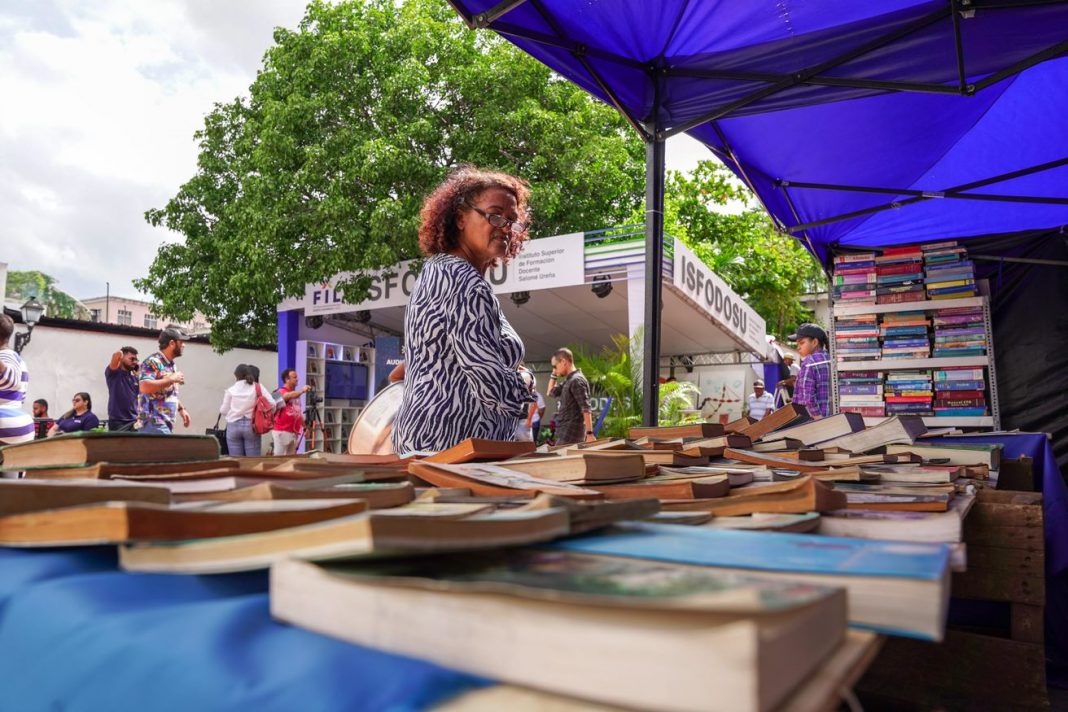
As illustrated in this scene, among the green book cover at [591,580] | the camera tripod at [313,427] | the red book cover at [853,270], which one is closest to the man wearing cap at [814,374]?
the red book cover at [853,270]

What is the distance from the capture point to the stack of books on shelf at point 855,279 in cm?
582

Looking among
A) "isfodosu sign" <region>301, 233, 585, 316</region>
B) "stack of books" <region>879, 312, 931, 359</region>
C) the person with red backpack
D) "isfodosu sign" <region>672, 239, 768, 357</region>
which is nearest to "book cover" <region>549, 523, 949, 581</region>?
"stack of books" <region>879, 312, 931, 359</region>

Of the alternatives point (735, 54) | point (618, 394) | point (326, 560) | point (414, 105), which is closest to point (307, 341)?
point (414, 105)

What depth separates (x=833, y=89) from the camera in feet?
12.0

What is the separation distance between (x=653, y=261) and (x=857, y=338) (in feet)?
8.76

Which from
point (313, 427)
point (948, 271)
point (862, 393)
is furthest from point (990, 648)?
point (313, 427)

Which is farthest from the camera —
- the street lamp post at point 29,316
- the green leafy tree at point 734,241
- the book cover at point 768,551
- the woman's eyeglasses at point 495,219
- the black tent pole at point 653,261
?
the green leafy tree at point 734,241

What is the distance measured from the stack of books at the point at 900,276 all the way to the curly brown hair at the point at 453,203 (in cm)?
442

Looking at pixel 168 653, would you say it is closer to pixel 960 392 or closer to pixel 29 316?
pixel 960 392

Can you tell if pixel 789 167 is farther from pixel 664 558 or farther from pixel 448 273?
pixel 664 558

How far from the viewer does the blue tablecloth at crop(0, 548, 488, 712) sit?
0.39m

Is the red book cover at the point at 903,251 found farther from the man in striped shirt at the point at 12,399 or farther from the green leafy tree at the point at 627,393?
the man in striped shirt at the point at 12,399

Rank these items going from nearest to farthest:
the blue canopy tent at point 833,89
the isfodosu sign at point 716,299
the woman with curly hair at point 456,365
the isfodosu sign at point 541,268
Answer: the woman with curly hair at point 456,365 < the blue canopy tent at point 833,89 < the isfodosu sign at point 716,299 < the isfodosu sign at point 541,268

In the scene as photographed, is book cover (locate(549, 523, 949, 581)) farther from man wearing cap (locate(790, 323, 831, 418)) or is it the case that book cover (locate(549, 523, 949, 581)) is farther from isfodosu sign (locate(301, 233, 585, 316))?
isfodosu sign (locate(301, 233, 585, 316))
